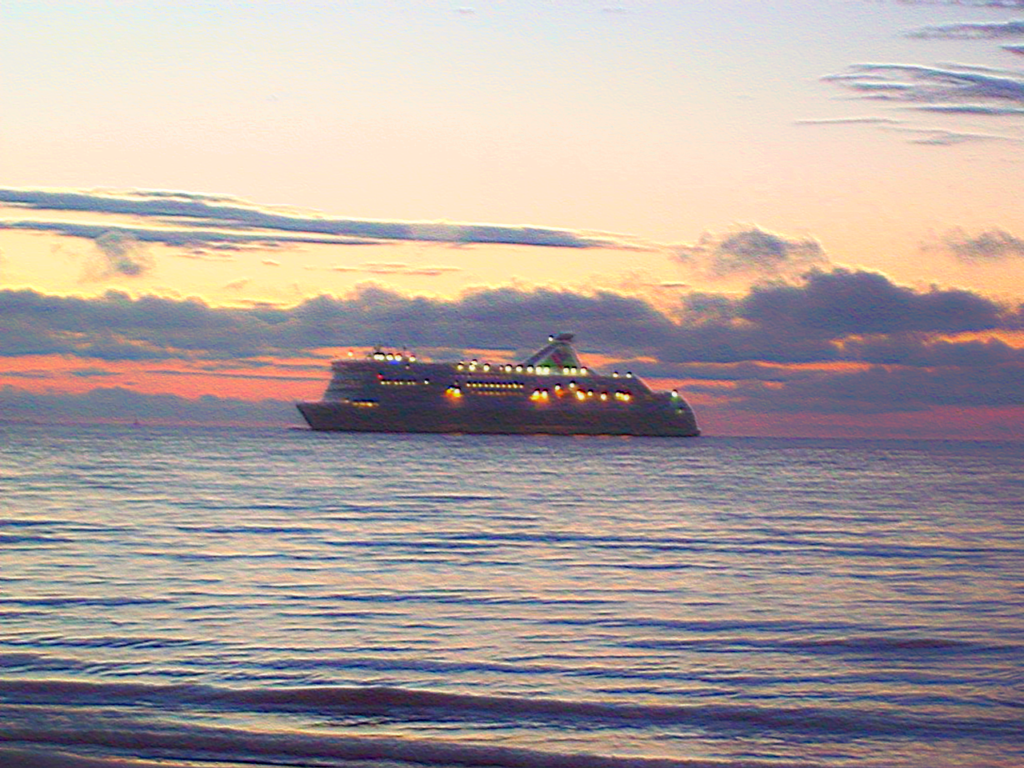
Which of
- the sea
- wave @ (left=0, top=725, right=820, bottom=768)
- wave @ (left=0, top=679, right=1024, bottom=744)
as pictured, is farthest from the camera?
wave @ (left=0, top=679, right=1024, bottom=744)

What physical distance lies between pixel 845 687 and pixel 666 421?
120488mm

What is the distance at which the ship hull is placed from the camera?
12169cm

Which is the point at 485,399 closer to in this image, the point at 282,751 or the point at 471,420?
the point at 471,420

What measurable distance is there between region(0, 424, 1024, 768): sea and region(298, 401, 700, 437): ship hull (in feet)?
272

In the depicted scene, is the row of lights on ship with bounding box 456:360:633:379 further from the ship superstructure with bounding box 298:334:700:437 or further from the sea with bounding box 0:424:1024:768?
the sea with bounding box 0:424:1024:768

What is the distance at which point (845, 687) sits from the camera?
14.1 meters

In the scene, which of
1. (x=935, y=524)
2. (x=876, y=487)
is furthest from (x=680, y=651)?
(x=876, y=487)

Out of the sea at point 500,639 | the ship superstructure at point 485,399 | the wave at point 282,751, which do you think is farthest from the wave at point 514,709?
the ship superstructure at point 485,399

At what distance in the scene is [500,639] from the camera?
1650 cm

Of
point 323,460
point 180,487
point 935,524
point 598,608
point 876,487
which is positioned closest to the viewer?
point 598,608

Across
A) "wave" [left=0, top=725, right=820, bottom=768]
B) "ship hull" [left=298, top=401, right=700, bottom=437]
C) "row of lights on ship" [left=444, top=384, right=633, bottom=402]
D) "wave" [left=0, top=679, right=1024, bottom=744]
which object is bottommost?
"wave" [left=0, top=725, right=820, bottom=768]

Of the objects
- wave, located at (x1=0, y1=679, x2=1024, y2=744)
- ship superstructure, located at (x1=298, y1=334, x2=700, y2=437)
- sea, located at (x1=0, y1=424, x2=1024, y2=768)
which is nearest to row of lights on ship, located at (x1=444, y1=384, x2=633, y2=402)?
ship superstructure, located at (x1=298, y1=334, x2=700, y2=437)

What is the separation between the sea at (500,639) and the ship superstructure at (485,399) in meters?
80.9

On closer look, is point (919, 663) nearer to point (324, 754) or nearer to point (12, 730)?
point (324, 754)
